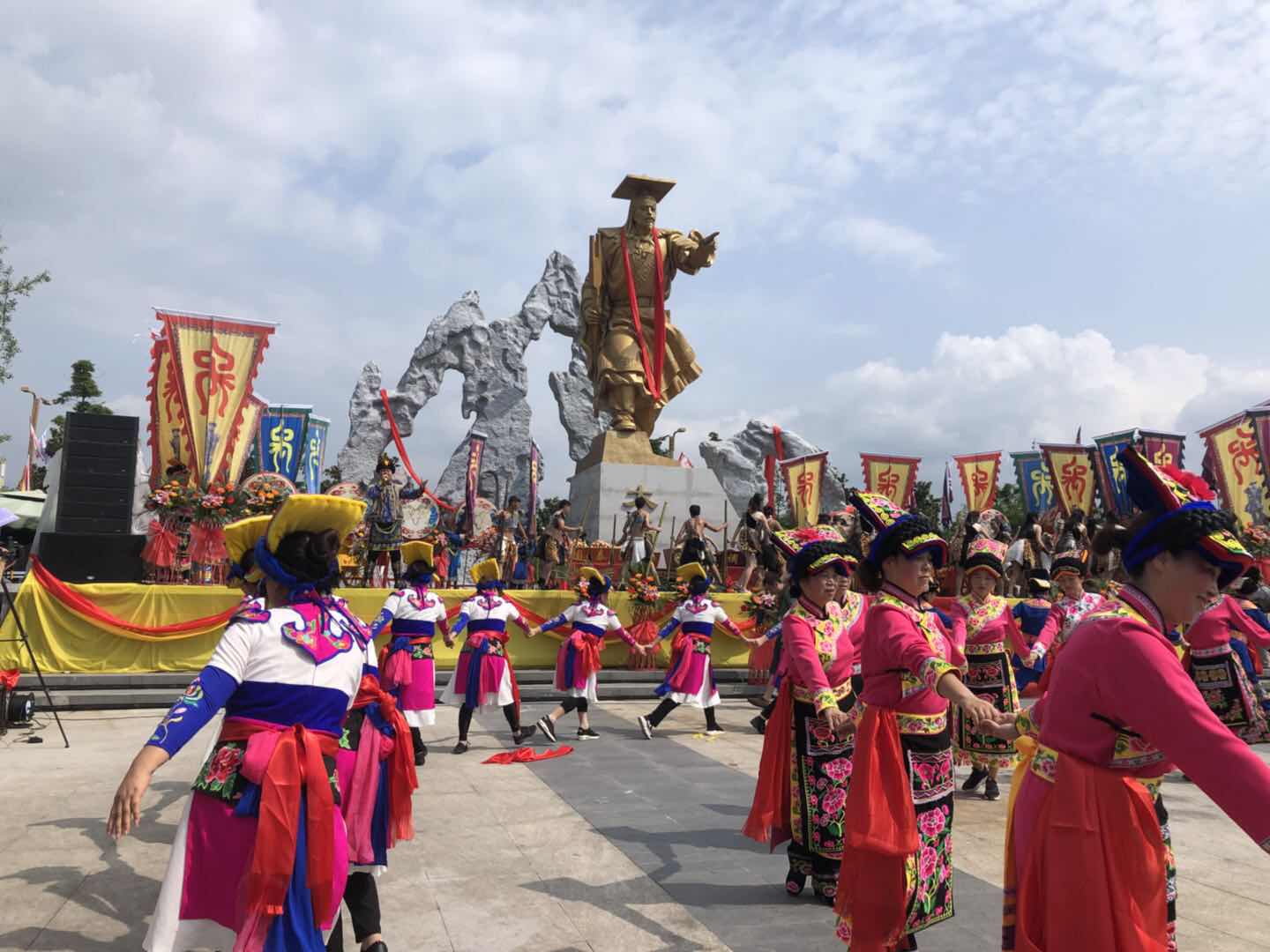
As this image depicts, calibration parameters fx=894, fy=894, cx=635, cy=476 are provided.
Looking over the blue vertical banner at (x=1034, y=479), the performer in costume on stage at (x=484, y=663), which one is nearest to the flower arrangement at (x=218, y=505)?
the performer in costume on stage at (x=484, y=663)

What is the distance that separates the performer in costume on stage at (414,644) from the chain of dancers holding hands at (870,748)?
11.3 ft

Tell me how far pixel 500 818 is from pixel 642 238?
458 inches

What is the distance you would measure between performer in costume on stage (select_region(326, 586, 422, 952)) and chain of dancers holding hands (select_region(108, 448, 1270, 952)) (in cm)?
1

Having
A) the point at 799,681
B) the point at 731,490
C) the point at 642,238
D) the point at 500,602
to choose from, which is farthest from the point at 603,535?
the point at 731,490

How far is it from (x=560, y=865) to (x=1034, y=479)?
59.3 feet

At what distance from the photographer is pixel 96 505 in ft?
37.1

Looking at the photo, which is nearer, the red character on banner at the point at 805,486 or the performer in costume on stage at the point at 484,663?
the performer in costume on stage at the point at 484,663

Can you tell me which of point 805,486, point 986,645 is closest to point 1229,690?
point 986,645

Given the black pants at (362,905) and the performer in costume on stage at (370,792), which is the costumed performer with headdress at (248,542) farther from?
the black pants at (362,905)

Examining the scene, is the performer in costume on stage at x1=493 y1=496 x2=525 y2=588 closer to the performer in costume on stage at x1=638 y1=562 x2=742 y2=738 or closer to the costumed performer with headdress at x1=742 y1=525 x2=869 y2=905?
the performer in costume on stage at x1=638 y1=562 x2=742 y2=738

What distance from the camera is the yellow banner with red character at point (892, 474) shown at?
18141 millimetres

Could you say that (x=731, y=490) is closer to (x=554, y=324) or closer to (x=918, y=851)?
(x=554, y=324)

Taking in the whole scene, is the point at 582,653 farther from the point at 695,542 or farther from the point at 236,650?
the point at 236,650

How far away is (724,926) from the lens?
3.96 metres
